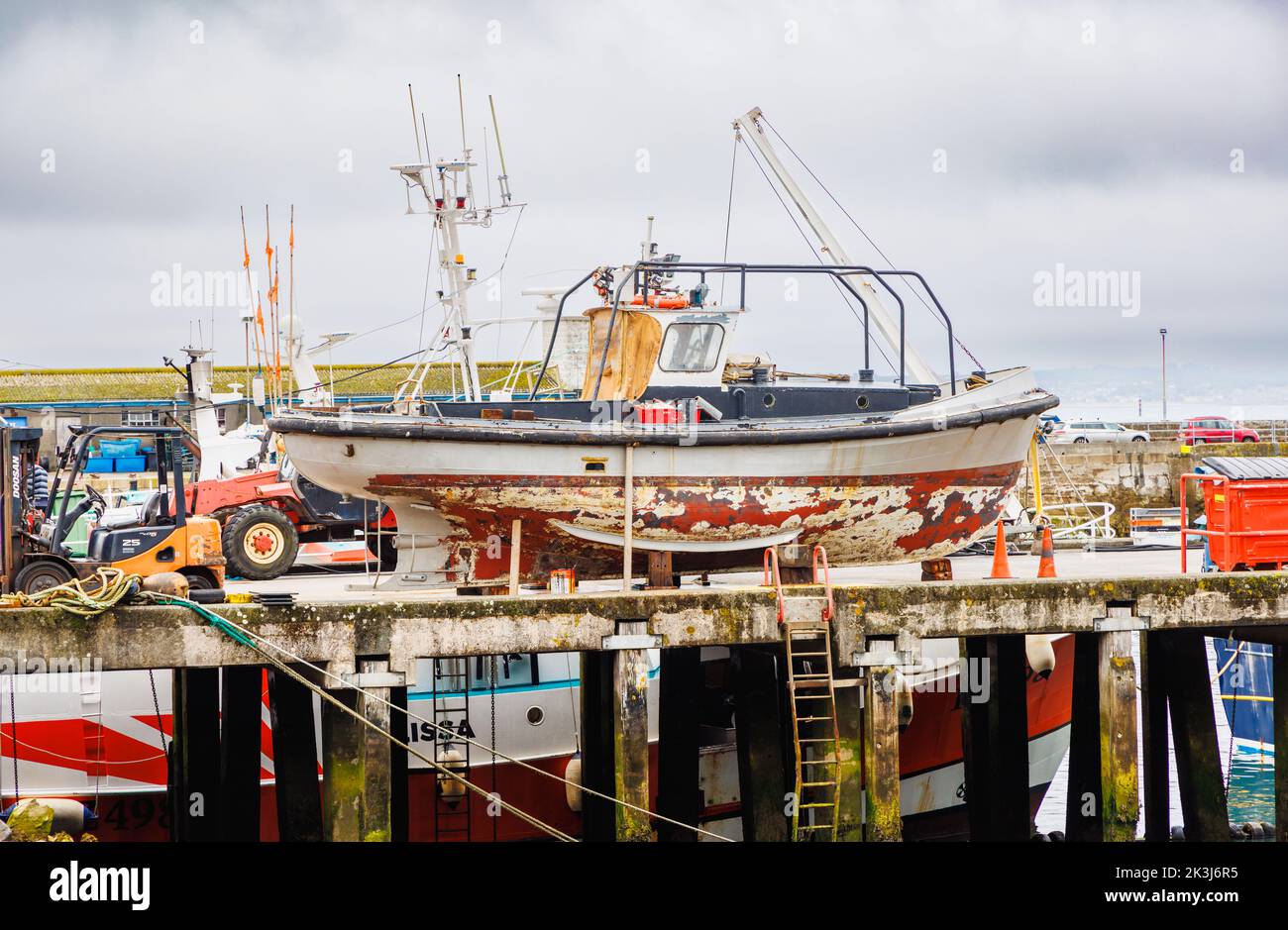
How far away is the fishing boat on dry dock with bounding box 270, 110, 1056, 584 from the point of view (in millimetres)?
11078

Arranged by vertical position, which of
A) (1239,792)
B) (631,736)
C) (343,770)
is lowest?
(1239,792)

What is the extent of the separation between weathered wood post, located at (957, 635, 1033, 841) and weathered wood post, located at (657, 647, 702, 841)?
2.36 metres

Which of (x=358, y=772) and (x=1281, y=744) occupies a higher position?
(x=358, y=772)

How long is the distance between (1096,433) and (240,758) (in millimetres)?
37562

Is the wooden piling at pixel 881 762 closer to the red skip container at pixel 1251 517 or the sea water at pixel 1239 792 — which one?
the red skip container at pixel 1251 517

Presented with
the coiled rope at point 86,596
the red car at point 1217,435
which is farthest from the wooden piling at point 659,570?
the red car at point 1217,435

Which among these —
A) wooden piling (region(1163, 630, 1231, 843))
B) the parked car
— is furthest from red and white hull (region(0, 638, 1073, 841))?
the parked car

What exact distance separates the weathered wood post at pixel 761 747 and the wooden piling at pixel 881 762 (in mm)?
1516

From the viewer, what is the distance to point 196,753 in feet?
33.8

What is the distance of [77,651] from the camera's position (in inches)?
333

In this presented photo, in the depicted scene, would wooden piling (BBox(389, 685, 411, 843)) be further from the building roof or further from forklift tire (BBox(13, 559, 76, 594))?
the building roof

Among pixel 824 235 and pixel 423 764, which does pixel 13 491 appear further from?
pixel 824 235

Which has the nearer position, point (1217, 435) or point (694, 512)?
point (694, 512)

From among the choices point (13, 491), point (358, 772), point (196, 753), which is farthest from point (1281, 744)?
point (13, 491)
